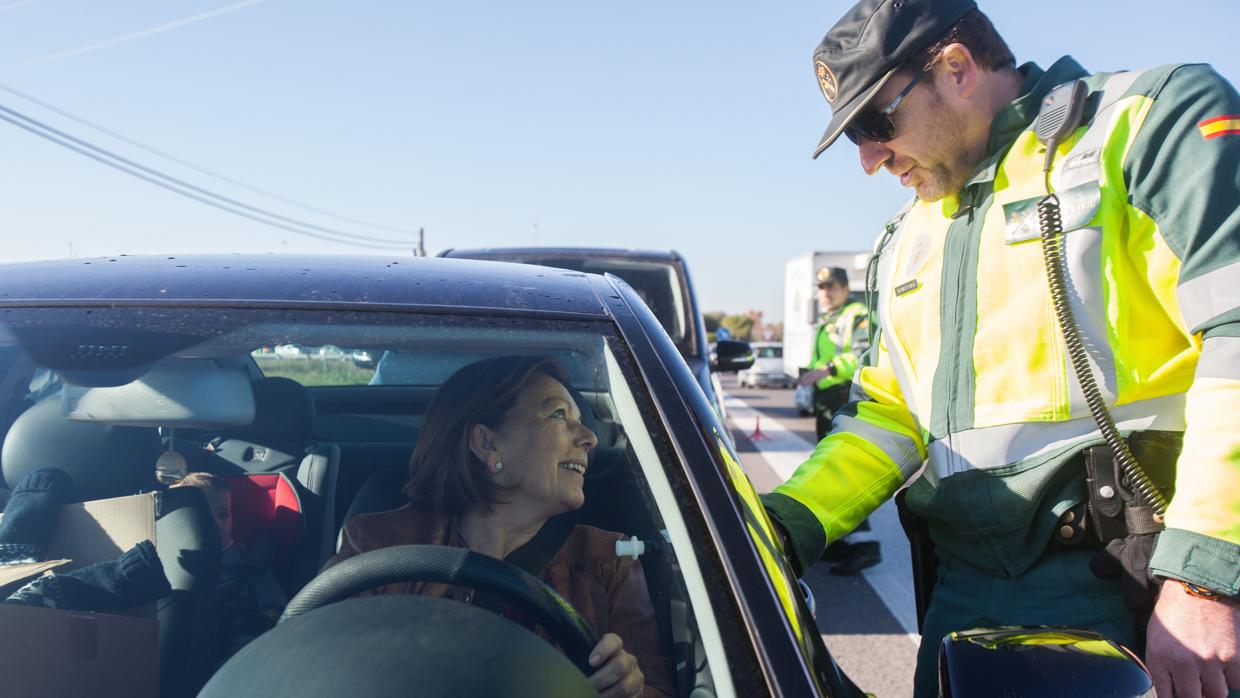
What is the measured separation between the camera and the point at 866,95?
1.88 m

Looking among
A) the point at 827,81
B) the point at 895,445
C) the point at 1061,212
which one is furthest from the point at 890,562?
the point at 1061,212

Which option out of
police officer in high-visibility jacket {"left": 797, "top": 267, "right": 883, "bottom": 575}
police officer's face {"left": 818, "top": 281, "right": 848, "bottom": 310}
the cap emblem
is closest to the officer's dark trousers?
the cap emblem

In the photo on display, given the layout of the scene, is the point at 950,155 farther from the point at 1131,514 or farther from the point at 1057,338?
the point at 1131,514

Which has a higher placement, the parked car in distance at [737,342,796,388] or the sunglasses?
the sunglasses

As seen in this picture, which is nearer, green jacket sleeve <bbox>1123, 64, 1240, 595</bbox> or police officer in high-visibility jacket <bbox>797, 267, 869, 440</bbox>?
green jacket sleeve <bbox>1123, 64, 1240, 595</bbox>

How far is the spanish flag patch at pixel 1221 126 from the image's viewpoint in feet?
4.89

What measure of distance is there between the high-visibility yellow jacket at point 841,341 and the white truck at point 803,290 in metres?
9.55

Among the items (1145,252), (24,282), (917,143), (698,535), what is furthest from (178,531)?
(1145,252)

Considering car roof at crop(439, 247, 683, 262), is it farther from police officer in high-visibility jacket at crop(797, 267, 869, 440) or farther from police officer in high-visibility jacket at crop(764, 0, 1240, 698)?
police officer in high-visibility jacket at crop(764, 0, 1240, 698)

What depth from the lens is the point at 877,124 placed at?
1939 millimetres

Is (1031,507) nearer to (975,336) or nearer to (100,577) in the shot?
(975,336)

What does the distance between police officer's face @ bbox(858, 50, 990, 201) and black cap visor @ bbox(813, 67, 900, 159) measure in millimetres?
18

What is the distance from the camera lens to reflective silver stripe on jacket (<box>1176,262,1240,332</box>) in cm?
141

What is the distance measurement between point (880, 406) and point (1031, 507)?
0.46 metres
